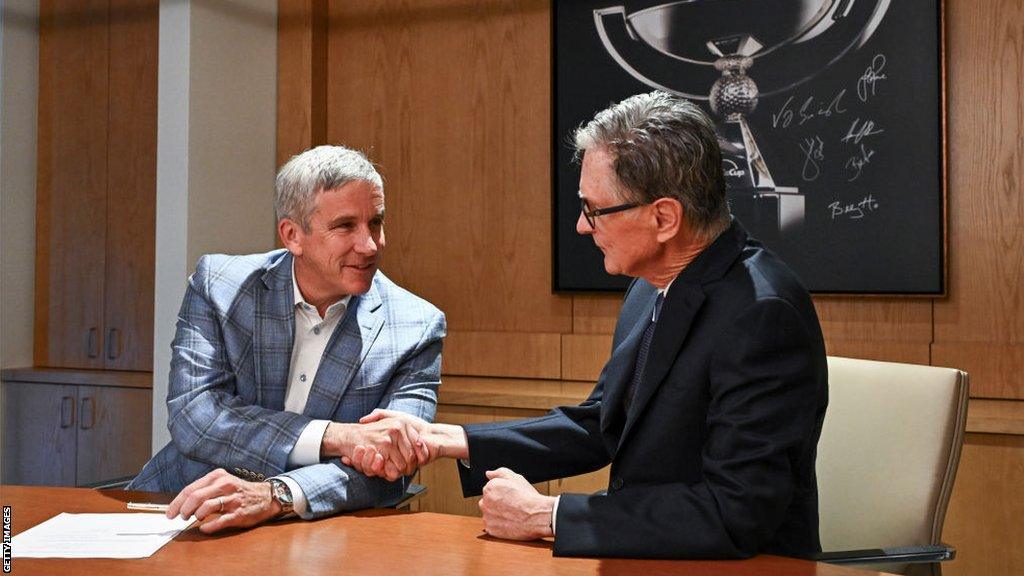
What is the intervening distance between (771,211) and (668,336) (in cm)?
228

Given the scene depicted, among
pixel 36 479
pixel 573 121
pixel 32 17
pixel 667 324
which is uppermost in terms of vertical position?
pixel 32 17


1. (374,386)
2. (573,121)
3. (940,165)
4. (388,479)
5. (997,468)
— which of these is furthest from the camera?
(573,121)

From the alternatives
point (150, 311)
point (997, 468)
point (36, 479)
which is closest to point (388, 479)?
point (997, 468)

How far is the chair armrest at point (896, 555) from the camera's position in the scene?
2.01m

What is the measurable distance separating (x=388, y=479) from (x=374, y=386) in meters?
0.32

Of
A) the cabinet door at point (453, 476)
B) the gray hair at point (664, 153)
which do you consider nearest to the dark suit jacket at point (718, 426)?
the gray hair at point (664, 153)

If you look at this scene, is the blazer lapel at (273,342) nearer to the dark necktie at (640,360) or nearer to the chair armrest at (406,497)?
the chair armrest at (406,497)

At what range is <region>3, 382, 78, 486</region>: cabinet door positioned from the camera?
16.0 ft

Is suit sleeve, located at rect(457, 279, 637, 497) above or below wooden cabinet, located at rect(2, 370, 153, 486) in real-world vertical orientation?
above

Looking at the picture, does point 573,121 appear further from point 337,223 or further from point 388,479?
point 388,479

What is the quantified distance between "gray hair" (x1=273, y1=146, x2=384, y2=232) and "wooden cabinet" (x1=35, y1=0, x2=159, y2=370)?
8.61 feet

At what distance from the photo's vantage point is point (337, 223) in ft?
8.09
